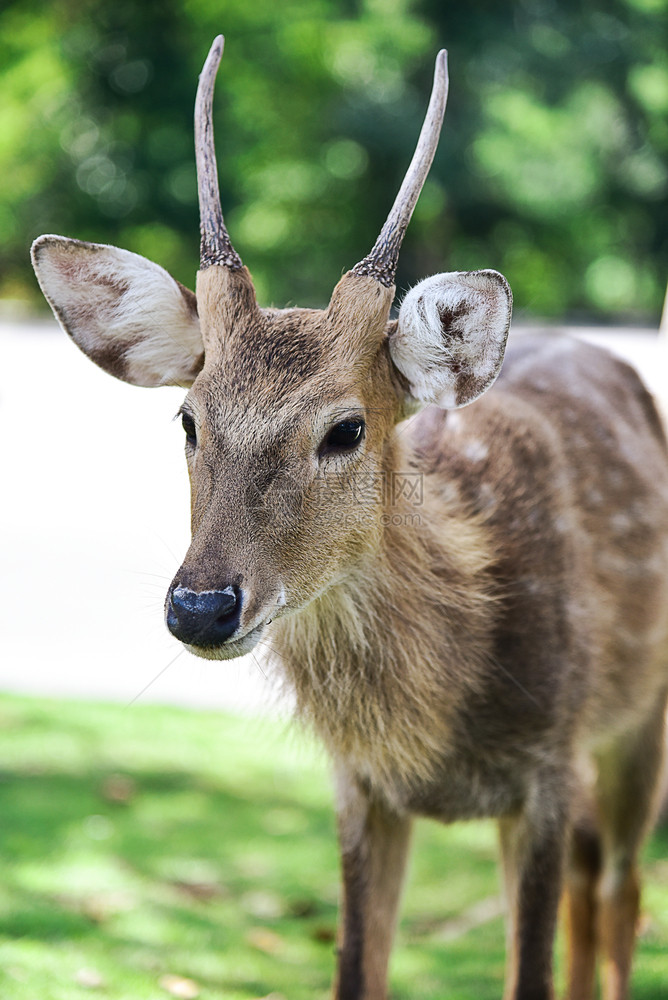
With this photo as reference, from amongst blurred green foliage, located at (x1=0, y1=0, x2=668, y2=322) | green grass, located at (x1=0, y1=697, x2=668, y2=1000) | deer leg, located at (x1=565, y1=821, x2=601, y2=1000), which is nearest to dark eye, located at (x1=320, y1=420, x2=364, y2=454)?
green grass, located at (x1=0, y1=697, x2=668, y2=1000)

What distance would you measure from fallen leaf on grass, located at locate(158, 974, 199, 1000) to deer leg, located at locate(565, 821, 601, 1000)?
4.29ft

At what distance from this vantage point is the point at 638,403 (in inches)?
166

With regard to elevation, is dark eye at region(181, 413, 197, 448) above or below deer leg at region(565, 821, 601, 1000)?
above

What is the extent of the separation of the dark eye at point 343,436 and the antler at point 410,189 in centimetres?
37

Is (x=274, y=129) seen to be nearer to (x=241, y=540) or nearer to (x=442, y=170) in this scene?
(x=442, y=170)

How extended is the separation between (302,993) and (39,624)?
445 centimetres

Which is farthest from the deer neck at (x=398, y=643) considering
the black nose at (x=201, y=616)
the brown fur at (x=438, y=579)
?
the black nose at (x=201, y=616)

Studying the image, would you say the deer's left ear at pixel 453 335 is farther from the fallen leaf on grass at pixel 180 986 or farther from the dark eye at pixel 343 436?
the fallen leaf on grass at pixel 180 986

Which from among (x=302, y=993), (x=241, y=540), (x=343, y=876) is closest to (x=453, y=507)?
→ (x=241, y=540)

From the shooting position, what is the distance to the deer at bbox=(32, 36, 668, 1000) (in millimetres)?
2621

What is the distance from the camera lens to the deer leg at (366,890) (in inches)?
133

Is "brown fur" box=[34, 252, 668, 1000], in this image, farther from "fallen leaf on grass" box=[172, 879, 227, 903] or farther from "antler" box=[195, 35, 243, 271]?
"fallen leaf on grass" box=[172, 879, 227, 903]

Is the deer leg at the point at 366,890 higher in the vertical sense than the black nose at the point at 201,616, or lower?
lower

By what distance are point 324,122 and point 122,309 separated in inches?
794
